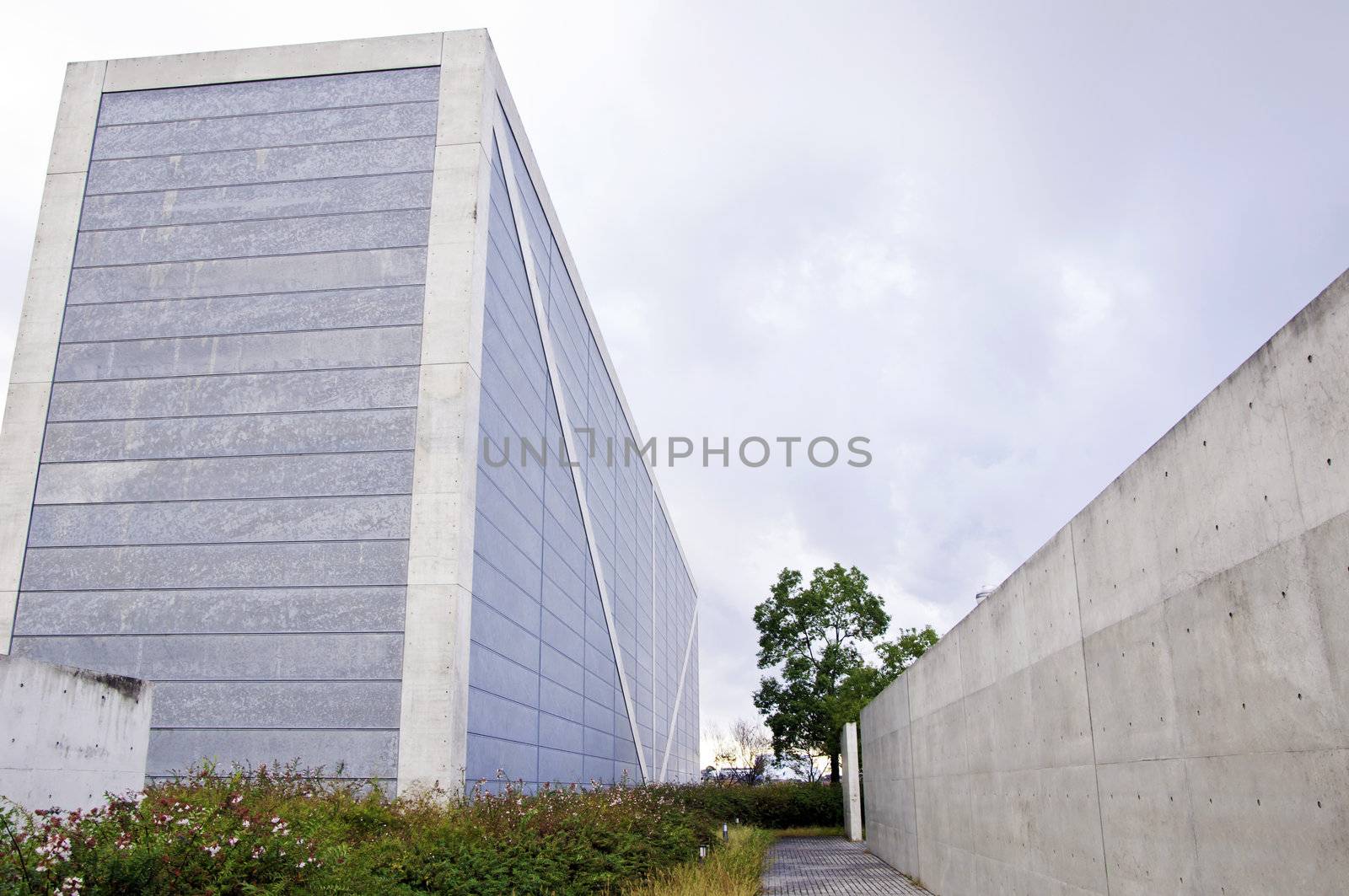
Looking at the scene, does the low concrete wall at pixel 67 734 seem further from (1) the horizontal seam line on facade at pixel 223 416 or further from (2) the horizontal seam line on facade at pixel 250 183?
(2) the horizontal seam line on facade at pixel 250 183

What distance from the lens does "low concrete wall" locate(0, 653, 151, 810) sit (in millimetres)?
7286

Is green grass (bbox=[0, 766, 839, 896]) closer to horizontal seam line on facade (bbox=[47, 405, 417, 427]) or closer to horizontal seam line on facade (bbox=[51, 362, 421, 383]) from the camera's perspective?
horizontal seam line on facade (bbox=[47, 405, 417, 427])

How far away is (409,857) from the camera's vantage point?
8.68m

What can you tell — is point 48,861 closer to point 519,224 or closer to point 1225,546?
point 1225,546

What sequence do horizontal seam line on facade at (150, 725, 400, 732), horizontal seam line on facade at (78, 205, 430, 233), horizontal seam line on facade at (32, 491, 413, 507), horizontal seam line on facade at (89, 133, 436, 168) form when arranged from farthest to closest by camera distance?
horizontal seam line on facade at (89, 133, 436, 168)
horizontal seam line on facade at (78, 205, 430, 233)
horizontal seam line on facade at (32, 491, 413, 507)
horizontal seam line on facade at (150, 725, 400, 732)

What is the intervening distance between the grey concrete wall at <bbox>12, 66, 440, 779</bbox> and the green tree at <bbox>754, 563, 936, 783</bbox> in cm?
3034

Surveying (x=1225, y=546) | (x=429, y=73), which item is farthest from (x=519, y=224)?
(x=1225, y=546)

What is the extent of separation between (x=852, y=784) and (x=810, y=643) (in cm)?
1541

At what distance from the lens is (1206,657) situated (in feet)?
16.1

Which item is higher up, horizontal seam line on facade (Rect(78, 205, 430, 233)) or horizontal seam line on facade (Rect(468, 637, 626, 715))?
horizontal seam line on facade (Rect(78, 205, 430, 233))

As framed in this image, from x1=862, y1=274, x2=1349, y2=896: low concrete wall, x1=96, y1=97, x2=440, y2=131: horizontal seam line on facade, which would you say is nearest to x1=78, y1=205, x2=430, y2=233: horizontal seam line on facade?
x1=96, y1=97, x2=440, y2=131: horizontal seam line on facade

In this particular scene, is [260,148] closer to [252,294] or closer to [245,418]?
[252,294]

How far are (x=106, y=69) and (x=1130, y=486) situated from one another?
689 inches

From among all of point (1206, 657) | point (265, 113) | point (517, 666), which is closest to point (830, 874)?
point (517, 666)
